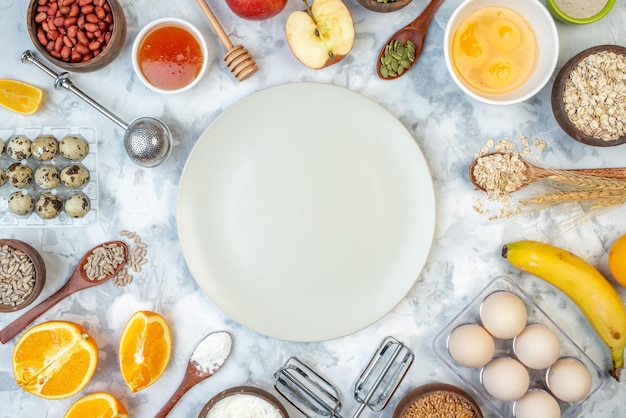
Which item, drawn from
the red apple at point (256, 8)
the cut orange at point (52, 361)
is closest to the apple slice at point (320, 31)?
the red apple at point (256, 8)

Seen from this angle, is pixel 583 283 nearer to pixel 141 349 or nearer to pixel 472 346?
pixel 472 346

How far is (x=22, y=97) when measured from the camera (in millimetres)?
1034

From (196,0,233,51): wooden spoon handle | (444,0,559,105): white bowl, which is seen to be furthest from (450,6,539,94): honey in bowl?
(196,0,233,51): wooden spoon handle

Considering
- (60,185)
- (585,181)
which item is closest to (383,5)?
(585,181)

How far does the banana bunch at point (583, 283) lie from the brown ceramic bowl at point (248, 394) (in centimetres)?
50

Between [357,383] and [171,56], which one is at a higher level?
[171,56]

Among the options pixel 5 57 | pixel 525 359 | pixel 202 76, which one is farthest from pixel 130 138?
pixel 525 359

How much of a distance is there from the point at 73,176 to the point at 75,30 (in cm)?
26

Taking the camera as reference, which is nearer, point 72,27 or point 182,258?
point 72,27

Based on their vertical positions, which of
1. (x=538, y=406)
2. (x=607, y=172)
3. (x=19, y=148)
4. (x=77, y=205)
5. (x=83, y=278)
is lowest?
(x=538, y=406)

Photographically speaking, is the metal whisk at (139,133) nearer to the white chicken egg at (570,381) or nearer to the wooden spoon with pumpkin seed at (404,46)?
the wooden spoon with pumpkin seed at (404,46)

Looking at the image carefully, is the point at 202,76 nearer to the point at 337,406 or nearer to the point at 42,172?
the point at 42,172

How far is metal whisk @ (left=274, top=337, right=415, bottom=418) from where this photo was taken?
102 centimetres

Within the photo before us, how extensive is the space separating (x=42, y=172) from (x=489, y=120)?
0.85 meters
